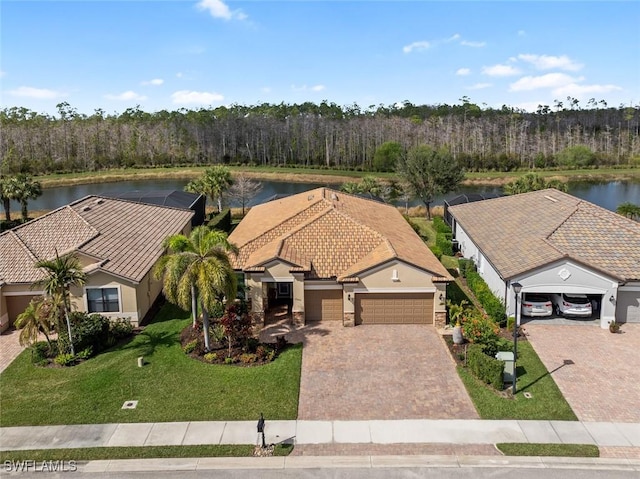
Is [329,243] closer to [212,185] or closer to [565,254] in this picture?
[565,254]

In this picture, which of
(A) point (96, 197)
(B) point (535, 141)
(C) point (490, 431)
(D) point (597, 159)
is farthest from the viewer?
(B) point (535, 141)

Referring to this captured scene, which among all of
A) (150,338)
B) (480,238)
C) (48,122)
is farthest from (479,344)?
(48,122)

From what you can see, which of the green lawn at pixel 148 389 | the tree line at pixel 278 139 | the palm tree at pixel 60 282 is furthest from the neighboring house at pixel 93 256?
the tree line at pixel 278 139

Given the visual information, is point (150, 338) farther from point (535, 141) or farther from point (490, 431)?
point (535, 141)

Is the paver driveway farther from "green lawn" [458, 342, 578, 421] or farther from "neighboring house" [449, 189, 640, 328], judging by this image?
"neighboring house" [449, 189, 640, 328]

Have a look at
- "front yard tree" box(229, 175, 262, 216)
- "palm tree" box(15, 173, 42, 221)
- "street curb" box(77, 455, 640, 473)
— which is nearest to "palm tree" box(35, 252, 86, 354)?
"street curb" box(77, 455, 640, 473)

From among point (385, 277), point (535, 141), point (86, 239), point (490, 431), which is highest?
point (535, 141)

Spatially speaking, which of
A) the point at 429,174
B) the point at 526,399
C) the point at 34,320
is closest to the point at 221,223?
the point at 34,320

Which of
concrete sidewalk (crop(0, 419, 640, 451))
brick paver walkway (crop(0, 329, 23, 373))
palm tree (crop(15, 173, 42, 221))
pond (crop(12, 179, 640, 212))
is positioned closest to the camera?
concrete sidewalk (crop(0, 419, 640, 451))
